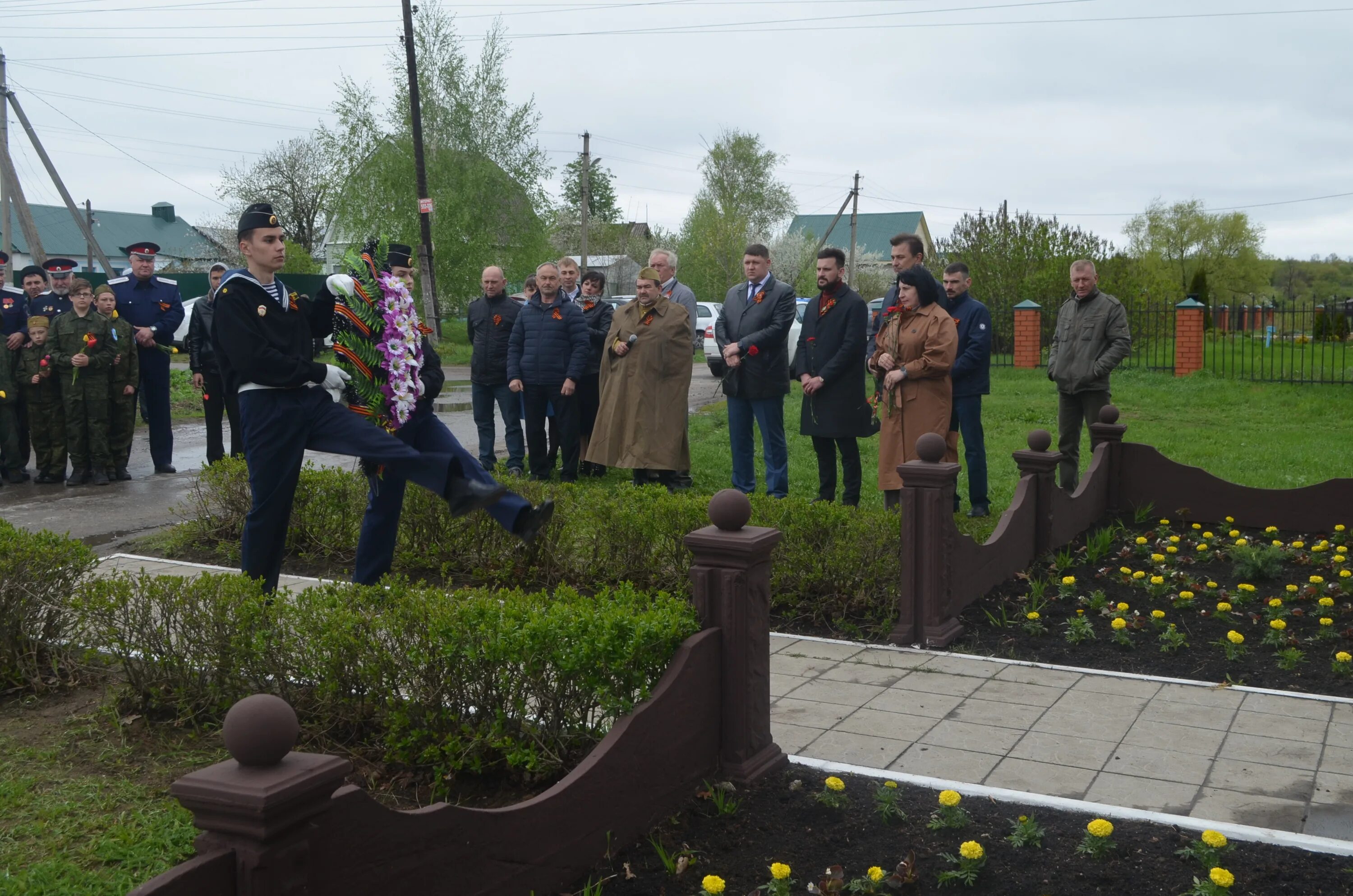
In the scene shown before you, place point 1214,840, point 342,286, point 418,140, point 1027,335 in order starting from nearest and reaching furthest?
point 1214,840, point 342,286, point 1027,335, point 418,140

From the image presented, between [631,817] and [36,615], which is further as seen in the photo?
[36,615]

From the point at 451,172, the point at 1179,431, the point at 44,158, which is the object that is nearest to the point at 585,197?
the point at 451,172

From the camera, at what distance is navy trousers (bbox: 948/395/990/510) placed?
354 inches

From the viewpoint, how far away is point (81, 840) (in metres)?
3.53

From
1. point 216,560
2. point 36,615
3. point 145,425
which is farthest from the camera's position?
point 145,425

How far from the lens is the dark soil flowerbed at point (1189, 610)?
5484mm

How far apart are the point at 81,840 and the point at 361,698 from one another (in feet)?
3.17

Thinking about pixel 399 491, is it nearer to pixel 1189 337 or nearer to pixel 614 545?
pixel 614 545

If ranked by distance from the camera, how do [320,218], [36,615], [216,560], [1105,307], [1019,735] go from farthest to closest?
[320,218], [1105,307], [216,560], [36,615], [1019,735]

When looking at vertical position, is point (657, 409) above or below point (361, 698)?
above

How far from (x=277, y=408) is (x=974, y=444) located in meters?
5.49

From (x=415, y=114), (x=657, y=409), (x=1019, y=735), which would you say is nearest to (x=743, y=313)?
(x=657, y=409)

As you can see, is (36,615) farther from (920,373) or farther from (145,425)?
(145,425)

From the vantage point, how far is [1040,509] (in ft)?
24.0
